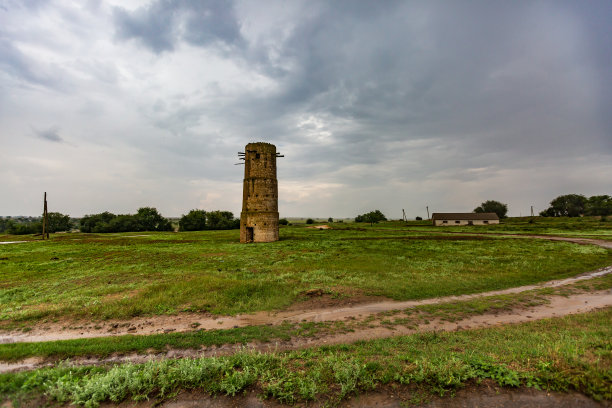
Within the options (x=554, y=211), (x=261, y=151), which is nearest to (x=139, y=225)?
(x=261, y=151)

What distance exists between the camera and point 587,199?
105m

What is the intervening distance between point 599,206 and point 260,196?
420 feet

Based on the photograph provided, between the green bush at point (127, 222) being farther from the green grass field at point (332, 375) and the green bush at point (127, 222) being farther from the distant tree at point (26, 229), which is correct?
the green grass field at point (332, 375)

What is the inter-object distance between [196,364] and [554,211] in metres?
147

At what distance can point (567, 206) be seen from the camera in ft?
340

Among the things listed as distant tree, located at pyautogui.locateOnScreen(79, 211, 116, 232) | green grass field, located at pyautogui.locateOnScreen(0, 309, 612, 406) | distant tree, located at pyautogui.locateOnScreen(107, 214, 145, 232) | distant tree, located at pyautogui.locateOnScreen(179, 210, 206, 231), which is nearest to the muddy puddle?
green grass field, located at pyautogui.locateOnScreen(0, 309, 612, 406)

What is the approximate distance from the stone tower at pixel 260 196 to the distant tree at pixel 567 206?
129 metres

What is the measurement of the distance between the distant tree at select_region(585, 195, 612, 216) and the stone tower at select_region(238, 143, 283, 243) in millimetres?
122044

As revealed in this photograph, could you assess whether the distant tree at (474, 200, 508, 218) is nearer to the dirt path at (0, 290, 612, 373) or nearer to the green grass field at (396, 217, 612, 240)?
the green grass field at (396, 217, 612, 240)

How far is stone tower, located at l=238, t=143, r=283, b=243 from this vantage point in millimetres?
34594

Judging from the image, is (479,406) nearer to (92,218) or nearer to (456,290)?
(456,290)

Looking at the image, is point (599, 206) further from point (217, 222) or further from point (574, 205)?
point (217, 222)

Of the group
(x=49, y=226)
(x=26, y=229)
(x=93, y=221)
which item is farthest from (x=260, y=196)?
(x=49, y=226)

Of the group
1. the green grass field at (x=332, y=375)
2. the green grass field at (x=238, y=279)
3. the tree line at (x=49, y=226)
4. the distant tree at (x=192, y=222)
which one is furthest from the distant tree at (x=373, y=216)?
the tree line at (x=49, y=226)
